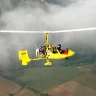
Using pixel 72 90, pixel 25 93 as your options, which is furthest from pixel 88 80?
pixel 25 93

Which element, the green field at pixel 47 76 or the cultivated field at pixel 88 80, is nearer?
the cultivated field at pixel 88 80

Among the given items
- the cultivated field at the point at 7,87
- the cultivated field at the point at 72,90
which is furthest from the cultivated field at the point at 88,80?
the cultivated field at the point at 7,87

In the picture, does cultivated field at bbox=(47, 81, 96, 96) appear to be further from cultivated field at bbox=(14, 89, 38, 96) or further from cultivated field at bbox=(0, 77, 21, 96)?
cultivated field at bbox=(0, 77, 21, 96)

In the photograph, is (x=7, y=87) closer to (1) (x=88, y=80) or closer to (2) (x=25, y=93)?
(2) (x=25, y=93)

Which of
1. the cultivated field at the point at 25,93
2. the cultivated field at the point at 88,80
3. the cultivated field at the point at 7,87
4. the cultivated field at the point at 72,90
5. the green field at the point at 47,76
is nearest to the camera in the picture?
the cultivated field at the point at 72,90

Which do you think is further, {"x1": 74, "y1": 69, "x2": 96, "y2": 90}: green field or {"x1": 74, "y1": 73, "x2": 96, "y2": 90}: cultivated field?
{"x1": 74, "y1": 69, "x2": 96, "y2": 90}: green field

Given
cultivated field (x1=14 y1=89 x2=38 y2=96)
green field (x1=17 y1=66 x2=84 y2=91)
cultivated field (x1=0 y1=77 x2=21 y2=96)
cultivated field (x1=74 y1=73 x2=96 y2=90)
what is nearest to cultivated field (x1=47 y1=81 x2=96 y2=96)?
cultivated field (x1=74 y1=73 x2=96 y2=90)

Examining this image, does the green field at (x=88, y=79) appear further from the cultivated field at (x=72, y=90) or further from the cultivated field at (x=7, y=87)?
the cultivated field at (x=7, y=87)

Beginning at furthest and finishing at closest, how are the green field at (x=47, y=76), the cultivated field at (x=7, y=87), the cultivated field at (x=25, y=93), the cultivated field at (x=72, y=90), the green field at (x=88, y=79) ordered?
the green field at (x=47, y=76)
the green field at (x=88, y=79)
the cultivated field at (x=7, y=87)
the cultivated field at (x=25, y=93)
the cultivated field at (x=72, y=90)
